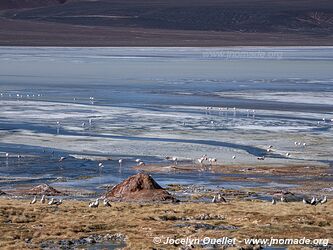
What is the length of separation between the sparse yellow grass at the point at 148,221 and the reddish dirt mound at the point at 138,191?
0.55 meters

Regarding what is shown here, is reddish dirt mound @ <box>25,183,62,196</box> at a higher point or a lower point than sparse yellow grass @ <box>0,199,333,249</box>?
lower

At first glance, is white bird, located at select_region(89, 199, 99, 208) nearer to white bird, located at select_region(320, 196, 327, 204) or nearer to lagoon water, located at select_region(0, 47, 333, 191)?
lagoon water, located at select_region(0, 47, 333, 191)

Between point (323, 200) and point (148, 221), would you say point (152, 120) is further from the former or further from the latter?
point (148, 221)

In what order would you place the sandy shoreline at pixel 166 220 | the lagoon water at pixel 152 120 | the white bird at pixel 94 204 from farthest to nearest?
the lagoon water at pixel 152 120 → the white bird at pixel 94 204 → the sandy shoreline at pixel 166 220

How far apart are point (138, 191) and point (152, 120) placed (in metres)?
10.2

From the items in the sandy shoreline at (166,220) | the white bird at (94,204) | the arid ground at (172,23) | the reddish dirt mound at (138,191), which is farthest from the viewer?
the arid ground at (172,23)

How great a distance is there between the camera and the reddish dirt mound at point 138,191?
14.0 meters

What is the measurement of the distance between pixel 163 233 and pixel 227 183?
4.93m

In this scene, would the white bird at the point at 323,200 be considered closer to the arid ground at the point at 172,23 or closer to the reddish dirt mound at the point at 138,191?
the reddish dirt mound at the point at 138,191

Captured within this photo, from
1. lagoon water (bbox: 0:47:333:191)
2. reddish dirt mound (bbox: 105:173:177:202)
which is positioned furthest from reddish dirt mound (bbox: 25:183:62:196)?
lagoon water (bbox: 0:47:333:191)

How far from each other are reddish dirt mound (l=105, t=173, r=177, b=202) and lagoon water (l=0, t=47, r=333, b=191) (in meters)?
1.08

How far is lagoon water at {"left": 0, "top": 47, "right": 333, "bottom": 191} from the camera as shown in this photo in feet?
58.7

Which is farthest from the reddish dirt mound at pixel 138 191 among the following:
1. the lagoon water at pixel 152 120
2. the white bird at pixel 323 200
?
the white bird at pixel 323 200

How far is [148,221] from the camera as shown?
1200 centimetres
